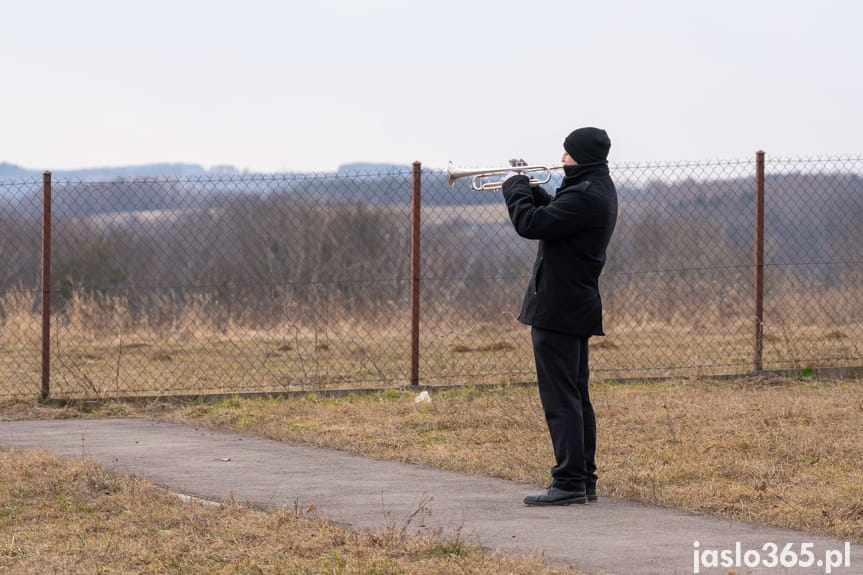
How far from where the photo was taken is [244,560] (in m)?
4.50

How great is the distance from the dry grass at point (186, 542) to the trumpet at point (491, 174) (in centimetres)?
211

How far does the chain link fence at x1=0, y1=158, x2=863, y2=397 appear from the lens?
1087cm

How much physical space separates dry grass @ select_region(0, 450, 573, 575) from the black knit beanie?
2140 millimetres

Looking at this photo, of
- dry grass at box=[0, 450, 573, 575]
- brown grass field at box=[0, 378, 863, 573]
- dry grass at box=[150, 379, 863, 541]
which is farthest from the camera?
dry grass at box=[150, 379, 863, 541]

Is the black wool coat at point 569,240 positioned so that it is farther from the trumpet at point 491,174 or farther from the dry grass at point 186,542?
the dry grass at point 186,542

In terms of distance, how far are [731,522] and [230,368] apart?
8.02m

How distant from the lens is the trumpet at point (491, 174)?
237 inches

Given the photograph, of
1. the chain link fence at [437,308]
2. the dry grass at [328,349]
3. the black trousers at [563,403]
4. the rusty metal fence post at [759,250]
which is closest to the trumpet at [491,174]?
the black trousers at [563,403]

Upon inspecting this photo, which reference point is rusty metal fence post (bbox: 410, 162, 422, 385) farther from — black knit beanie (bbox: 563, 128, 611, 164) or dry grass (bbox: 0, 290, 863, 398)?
black knit beanie (bbox: 563, 128, 611, 164)

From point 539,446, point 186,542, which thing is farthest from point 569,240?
point 186,542

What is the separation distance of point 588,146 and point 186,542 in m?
2.78

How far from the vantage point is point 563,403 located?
18.7ft

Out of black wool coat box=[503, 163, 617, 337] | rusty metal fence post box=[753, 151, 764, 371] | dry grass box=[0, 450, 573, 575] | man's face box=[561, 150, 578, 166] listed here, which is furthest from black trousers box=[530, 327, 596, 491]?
rusty metal fence post box=[753, 151, 764, 371]

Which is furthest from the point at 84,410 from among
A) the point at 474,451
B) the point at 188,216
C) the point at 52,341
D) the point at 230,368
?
the point at 188,216
